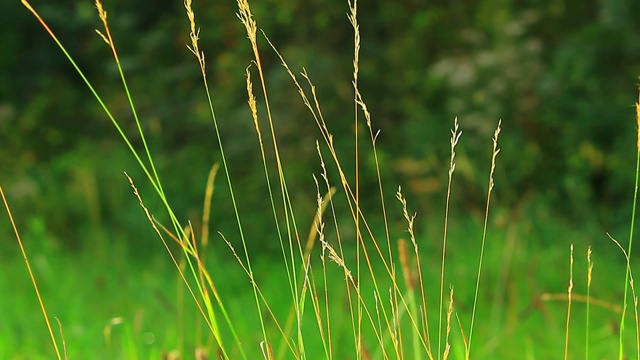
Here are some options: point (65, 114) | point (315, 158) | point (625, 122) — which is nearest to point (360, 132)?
point (315, 158)

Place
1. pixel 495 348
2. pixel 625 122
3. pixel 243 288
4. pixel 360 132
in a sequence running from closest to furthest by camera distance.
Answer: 1. pixel 495 348
2. pixel 243 288
3. pixel 625 122
4. pixel 360 132

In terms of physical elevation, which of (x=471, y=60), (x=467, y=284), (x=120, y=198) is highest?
(x=471, y=60)

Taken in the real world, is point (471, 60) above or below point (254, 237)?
above

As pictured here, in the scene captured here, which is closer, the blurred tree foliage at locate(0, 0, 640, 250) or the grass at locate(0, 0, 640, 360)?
the grass at locate(0, 0, 640, 360)

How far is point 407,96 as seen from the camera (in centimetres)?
564

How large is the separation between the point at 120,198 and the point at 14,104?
1405 mm

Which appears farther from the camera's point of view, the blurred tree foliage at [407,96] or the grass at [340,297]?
the blurred tree foliage at [407,96]

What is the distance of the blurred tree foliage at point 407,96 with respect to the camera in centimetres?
505

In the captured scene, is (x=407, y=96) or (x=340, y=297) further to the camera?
(x=407, y=96)

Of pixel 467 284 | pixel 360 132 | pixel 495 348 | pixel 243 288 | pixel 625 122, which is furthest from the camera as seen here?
pixel 360 132

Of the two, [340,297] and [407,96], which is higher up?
[407,96]

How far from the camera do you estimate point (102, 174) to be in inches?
235

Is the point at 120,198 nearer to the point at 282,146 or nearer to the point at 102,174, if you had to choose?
the point at 102,174

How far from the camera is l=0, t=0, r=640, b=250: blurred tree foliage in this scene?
16.6 ft
